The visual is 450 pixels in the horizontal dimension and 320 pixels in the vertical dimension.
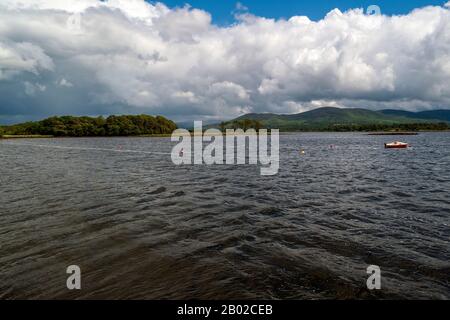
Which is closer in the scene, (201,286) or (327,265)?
(201,286)

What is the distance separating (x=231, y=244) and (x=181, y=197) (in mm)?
11666

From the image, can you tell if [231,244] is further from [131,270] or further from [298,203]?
[298,203]

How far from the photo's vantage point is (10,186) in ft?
98.8

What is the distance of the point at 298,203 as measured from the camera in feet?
77.9

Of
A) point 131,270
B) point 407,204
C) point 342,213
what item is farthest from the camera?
point 407,204

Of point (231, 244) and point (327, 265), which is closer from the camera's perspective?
point (327, 265)
